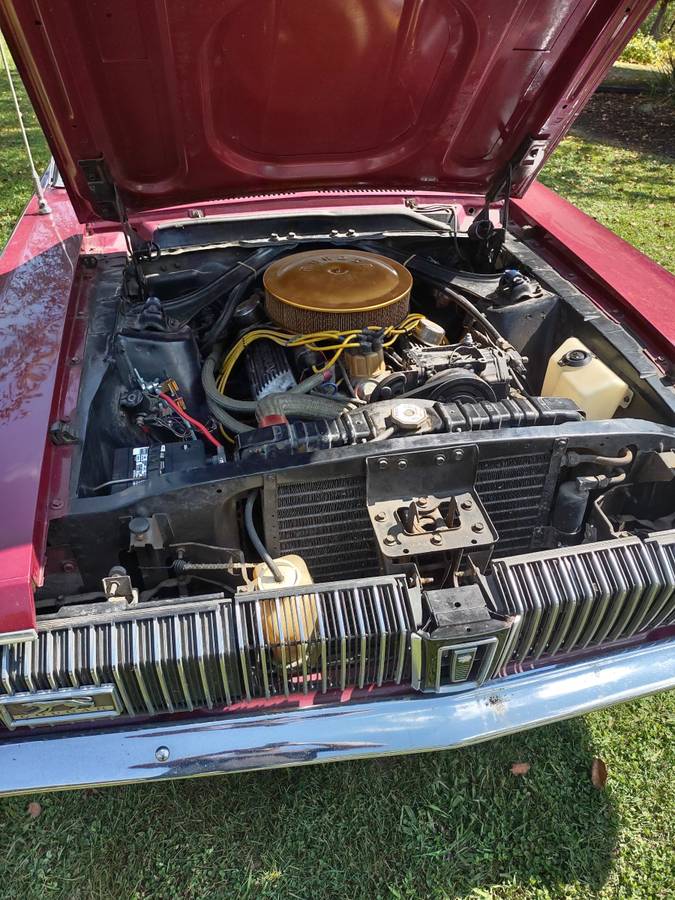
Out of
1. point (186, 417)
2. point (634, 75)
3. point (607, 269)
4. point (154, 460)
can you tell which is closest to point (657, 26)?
point (634, 75)

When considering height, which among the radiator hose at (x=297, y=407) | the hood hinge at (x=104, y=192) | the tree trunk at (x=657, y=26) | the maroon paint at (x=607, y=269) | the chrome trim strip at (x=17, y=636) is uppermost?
the tree trunk at (x=657, y=26)

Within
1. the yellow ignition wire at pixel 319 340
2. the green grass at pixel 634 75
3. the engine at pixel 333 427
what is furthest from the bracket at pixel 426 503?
the green grass at pixel 634 75

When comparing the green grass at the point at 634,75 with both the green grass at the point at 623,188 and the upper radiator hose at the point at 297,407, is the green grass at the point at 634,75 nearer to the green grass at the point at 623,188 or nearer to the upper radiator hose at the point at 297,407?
the green grass at the point at 623,188

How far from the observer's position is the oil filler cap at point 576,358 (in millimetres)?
1930

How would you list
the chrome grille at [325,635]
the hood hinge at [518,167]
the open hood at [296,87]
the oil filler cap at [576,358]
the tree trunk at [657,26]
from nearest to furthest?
the chrome grille at [325,635], the open hood at [296,87], the oil filler cap at [576,358], the hood hinge at [518,167], the tree trunk at [657,26]

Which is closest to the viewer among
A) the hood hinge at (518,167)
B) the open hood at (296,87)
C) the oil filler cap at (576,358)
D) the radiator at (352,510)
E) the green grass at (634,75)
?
the radiator at (352,510)

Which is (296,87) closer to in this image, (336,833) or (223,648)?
(223,648)

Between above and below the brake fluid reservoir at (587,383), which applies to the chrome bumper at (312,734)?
below

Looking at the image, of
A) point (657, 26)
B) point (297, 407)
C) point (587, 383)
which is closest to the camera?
point (297, 407)

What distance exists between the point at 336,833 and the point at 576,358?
5.01 ft

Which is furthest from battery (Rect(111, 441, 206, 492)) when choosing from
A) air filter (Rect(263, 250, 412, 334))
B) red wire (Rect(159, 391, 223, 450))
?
air filter (Rect(263, 250, 412, 334))

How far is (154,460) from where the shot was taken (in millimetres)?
1632

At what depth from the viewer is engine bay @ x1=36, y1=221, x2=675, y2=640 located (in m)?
1.46

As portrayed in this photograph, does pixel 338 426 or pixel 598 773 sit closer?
pixel 338 426
